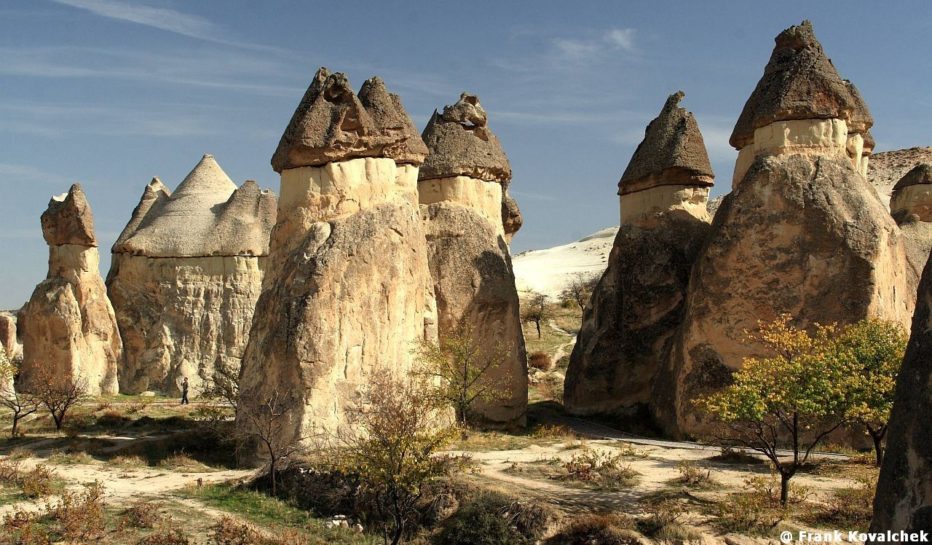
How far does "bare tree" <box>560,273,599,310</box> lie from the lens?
4342cm

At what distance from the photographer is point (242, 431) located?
14391mm

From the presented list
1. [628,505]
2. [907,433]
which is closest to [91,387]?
[628,505]

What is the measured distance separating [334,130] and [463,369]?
5.30 m

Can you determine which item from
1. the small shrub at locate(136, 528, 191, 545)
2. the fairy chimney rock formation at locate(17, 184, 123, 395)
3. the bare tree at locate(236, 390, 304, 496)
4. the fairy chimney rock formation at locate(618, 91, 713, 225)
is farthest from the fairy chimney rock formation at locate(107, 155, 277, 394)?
the small shrub at locate(136, 528, 191, 545)

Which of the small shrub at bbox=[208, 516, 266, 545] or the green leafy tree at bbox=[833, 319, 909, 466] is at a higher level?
the green leafy tree at bbox=[833, 319, 909, 466]

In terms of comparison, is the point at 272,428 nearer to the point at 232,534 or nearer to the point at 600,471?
the point at 232,534

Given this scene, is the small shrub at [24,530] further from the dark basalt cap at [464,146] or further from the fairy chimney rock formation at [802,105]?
the fairy chimney rock formation at [802,105]

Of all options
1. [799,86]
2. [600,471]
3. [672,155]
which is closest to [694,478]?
[600,471]

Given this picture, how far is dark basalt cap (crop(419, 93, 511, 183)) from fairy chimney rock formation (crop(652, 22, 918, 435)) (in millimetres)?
5158

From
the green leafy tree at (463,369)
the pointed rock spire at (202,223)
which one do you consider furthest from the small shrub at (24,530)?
the pointed rock spire at (202,223)

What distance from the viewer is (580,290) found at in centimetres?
4812

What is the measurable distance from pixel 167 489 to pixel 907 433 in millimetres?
10316

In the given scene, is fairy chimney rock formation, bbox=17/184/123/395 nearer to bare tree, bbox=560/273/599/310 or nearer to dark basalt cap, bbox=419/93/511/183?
dark basalt cap, bbox=419/93/511/183

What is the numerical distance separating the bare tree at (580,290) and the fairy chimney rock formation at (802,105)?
20.5 meters
